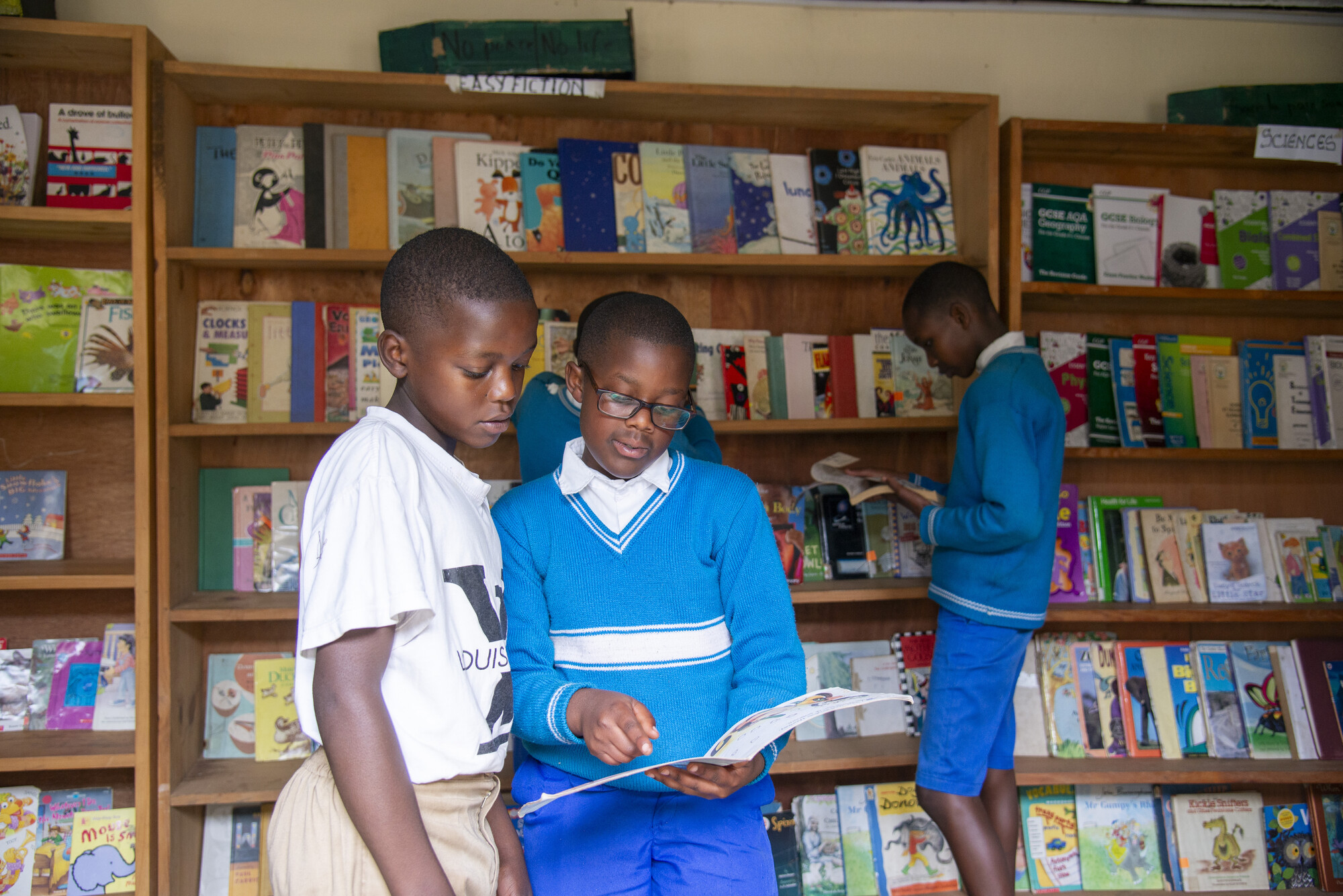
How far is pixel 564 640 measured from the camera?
1.25m

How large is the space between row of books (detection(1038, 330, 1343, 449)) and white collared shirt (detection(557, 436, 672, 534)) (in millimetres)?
1883

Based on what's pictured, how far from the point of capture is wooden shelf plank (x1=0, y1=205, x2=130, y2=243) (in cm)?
212

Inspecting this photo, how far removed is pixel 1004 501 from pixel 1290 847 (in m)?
1.78

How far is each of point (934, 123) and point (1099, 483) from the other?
1282 millimetres

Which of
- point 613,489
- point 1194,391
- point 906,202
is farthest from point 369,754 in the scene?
point 1194,391

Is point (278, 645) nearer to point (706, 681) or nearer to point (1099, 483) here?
point (706, 681)

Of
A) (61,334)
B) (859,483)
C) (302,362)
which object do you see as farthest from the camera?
(859,483)

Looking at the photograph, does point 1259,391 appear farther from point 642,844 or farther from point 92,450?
point 92,450

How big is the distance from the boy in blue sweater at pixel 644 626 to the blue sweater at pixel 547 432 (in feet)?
1.11

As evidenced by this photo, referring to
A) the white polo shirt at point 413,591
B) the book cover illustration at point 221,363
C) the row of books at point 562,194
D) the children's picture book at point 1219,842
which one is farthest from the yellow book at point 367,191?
the children's picture book at point 1219,842

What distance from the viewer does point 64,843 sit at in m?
2.26

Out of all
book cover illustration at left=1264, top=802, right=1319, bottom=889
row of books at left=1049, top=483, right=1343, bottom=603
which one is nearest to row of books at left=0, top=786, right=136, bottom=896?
row of books at left=1049, top=483, right=1343, bottom=603

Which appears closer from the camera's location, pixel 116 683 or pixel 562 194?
pixel 116 683

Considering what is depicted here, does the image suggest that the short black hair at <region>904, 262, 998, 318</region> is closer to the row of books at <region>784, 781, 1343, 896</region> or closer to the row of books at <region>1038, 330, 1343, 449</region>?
the row of books at <region>1038, 330, 1343, 449</region>
